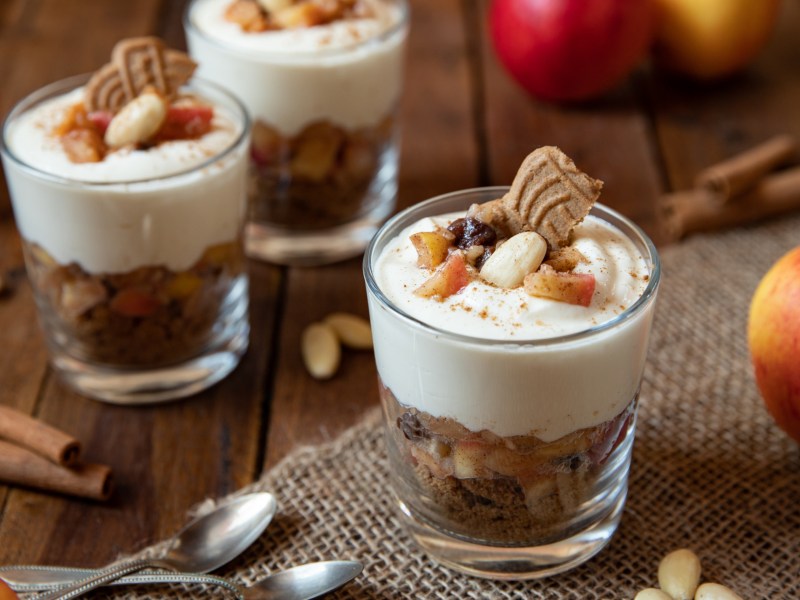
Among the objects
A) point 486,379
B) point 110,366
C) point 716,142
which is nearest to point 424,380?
point 486,379

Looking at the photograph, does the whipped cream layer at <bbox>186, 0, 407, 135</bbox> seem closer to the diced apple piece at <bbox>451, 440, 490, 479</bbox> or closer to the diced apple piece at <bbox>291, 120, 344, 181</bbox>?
the diced apple piece at <bbox>291, 120, 344, 181</bbox>

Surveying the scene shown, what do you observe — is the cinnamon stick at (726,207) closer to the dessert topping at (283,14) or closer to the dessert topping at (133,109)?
the dessert topping at (283,14)

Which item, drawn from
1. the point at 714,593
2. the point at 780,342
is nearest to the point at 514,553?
the point at 714,593

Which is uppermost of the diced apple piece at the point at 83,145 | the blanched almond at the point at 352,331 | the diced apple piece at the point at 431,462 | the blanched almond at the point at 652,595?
the diced apple piece at the point at 83,145

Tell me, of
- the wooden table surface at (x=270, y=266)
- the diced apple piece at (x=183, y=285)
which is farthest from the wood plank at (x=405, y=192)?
the diced apple piece at (x=183, y=285)

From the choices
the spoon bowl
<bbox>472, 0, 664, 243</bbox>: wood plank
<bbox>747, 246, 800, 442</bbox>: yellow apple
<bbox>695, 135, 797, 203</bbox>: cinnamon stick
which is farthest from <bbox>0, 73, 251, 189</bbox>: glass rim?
<bbox>695, 135, 797, 203</bbox>: cinnamon stick

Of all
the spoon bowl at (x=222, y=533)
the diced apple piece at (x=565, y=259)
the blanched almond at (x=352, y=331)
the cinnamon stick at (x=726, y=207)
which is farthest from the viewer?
the cinnamon stick at (x=726, y=207)

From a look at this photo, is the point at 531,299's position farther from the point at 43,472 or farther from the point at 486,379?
the point at 43,472
